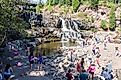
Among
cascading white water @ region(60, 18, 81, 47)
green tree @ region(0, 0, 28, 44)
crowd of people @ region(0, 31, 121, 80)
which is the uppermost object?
green tree @ region(0, 0, 28, 44)

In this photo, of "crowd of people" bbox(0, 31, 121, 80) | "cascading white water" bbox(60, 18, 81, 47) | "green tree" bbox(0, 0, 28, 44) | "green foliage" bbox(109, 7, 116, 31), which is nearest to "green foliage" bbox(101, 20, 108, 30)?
"green foliage" bbox(109, 7, 116, 31)

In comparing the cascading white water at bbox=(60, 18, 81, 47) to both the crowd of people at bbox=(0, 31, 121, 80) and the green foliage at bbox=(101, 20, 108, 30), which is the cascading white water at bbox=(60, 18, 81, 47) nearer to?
the green foliage at bbox=(101, 20, 108, 30)

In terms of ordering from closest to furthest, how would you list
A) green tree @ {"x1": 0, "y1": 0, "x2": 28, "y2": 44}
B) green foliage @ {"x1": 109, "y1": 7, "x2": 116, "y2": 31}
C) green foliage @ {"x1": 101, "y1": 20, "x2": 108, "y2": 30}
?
green tree @ {"x1": 0, "y1": 0, "x2": 28, "y2": 44} < green foliage @ {"x1": 109, "y1": 7, "x2": 116, "y2": 31} < green foliage @ {"x1": 101, "y1": 20, "x2": 108, "y2": 30}

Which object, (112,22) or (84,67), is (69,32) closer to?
(112,22)

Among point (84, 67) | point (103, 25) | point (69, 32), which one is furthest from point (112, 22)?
point (84, 67)

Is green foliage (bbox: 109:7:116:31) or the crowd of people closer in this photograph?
the crowd of people

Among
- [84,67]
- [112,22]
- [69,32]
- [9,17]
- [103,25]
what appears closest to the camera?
[9,17]

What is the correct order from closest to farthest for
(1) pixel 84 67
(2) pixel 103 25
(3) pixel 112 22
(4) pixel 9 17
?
(4) pixel 9 17, (1) pixel 84 67, (3) pixel 112 22, (2) pixel 103 25

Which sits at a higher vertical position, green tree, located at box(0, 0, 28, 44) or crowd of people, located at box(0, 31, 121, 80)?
green tree, located at box(0, 0, 28, 44)

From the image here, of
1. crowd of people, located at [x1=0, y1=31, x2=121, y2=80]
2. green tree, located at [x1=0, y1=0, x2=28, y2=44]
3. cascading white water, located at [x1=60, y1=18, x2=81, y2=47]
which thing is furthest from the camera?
cascading white water, located at [x1=60, y1=18, x2=81, y2=47]

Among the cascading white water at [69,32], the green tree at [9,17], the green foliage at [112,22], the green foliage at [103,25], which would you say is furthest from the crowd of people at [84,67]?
the green foliage at [103,25]

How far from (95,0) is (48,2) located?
593 inches

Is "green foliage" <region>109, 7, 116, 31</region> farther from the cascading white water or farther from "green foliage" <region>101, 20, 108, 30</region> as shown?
the cascading white water

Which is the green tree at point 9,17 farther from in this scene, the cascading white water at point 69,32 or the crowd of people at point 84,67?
the cascading white water at point 69,32
